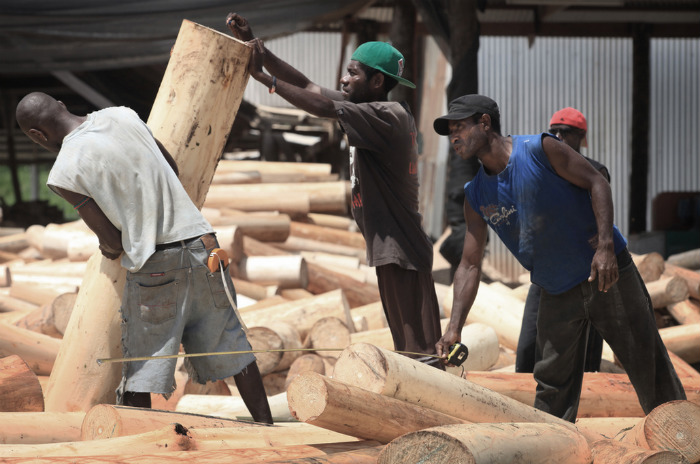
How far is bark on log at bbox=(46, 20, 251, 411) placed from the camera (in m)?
4.52

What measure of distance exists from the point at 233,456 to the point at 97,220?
1418 mm

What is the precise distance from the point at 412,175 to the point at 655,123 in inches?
428

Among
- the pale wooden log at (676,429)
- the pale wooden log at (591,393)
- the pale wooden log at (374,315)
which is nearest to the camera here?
the pale wooden log at (676,429)

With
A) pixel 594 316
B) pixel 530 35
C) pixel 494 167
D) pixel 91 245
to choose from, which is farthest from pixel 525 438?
pixel 530 35

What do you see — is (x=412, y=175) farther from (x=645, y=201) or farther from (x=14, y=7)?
(x=645, y=201)

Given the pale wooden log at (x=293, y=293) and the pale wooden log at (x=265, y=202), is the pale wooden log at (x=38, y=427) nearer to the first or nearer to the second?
the pale wooden log at (x=293, y=293)

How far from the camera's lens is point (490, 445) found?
3113 millimetres

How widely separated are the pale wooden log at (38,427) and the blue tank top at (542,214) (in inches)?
88.5

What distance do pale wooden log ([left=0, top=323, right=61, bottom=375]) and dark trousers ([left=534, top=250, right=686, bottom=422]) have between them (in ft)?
10.0

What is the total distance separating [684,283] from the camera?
7.43m

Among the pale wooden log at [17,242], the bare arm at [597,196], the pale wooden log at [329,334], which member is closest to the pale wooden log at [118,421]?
the bare arm at [597,196]

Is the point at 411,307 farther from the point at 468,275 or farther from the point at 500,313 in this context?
the point at 500,313

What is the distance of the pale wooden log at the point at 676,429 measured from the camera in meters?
3.72

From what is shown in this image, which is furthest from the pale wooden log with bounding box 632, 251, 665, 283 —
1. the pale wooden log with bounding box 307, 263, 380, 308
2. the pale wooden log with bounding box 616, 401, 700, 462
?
the pale wooden log with bounding box 616, 401, 700, 462
